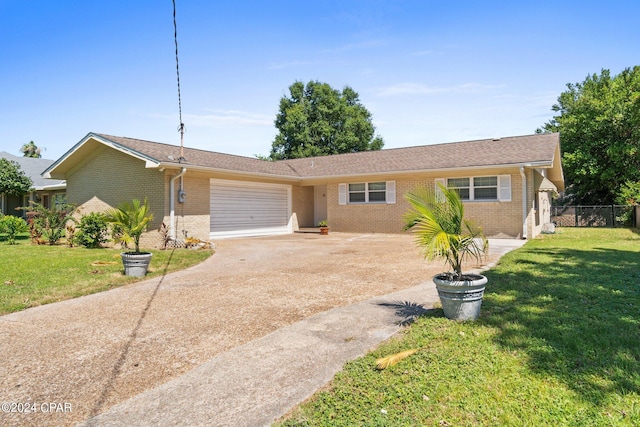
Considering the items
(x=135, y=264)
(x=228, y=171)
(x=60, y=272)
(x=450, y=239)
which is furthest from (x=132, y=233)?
(x=228, y=171)

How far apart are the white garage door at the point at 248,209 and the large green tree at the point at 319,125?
20.4 meters

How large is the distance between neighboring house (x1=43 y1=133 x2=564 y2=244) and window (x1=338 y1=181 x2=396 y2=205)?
2.0 inches

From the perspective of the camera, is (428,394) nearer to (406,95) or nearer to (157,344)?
(157,344)

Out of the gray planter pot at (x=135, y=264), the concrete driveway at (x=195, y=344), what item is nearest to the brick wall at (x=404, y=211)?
the concrete driveway at (x=195, y=344)

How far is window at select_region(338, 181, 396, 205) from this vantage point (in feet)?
59.9

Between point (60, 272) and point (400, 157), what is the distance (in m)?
15.3

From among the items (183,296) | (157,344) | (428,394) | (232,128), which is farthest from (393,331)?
(232,128)

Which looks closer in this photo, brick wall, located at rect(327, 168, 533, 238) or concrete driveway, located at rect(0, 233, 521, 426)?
concrete driveway, located at rect(0, 233, 521, 426)

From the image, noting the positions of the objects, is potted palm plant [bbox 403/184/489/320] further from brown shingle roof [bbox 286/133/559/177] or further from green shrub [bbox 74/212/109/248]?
Result: green shrub [bbox 74/212/109/248]

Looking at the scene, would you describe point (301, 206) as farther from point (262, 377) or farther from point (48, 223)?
point (262, 377)

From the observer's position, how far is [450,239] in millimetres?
4449

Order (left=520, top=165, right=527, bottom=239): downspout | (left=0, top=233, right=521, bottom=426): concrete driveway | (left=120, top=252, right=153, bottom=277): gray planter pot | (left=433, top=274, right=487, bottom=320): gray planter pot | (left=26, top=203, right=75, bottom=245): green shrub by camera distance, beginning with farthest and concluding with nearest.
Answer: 1. (left=520, top=165, right=527, bottom=239): downspout
2. (left=26, top=203, right=75, bottom=245): green shrub
3. (left=120, top=252, right=153, bottom=277): gray planter pot
4. (left=433, top=274, right=487, bottom=320): gray planter pot
5. (left=0, top=233, right=521, bottom=426): concrete driveway

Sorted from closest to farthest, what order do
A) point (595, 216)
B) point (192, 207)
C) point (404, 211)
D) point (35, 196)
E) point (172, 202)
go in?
point (172, 202), point (192, 207), point (404, 211), point (35, 196), point (595, 216)

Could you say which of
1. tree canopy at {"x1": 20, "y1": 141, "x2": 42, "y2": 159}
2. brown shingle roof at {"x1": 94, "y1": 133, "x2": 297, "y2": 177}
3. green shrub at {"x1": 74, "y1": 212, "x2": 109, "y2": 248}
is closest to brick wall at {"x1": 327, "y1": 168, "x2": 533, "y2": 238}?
brown shingle roof at {"x1": 94, "y1": 133, "x2": 297, "y2": 177}
